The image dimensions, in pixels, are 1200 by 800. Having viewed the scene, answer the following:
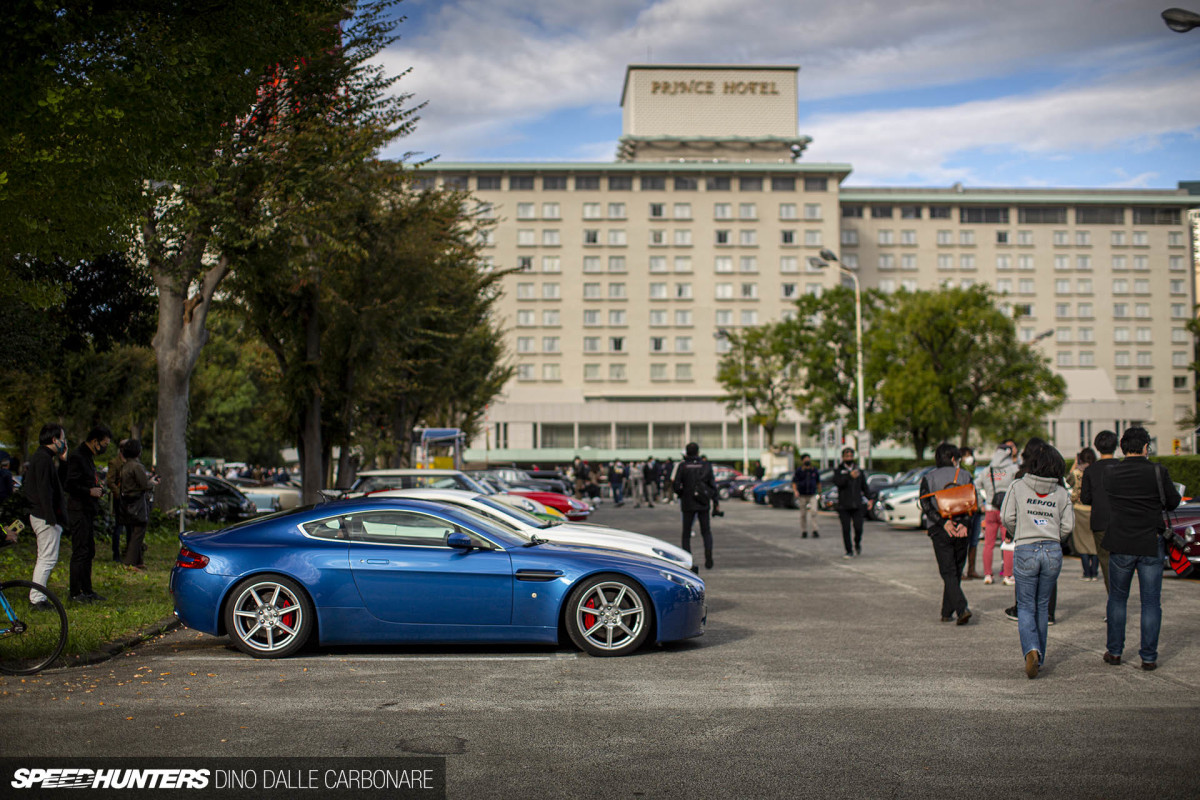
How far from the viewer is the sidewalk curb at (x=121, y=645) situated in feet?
27.5

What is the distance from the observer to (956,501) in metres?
11.0

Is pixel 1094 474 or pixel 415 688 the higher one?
pixel 1094 474

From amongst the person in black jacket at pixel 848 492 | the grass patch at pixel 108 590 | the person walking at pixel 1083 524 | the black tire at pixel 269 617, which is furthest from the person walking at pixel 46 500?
the person in black jacket at pixel 848 492

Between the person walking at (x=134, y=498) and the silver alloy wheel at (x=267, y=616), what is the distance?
605 centimetres

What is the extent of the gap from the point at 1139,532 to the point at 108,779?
694 cm

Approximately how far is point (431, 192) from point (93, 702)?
23.6 metres

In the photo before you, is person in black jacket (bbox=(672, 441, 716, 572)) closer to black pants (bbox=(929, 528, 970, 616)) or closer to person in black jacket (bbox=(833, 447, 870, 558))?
person in black jacket (bbox=(833, 447, 870, 558))

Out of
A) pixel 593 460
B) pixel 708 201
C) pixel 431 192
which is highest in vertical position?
pixel 708 201

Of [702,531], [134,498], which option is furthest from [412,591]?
[702,531]

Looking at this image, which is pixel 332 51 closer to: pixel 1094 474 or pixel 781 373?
pixel 1094 474

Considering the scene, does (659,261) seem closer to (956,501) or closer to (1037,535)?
(956,501)

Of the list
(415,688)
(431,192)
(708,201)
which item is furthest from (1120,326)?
(415,688)

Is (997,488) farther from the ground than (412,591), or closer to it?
farther from the ground

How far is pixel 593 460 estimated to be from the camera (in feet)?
319
